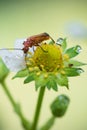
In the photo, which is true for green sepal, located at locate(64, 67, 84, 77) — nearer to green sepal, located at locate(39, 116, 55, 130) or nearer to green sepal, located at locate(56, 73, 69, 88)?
green sepal, located at locate(56, 73, 69, 88)

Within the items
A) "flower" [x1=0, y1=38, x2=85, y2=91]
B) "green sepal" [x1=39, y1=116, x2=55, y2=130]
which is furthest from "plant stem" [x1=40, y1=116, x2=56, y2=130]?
"flower" [x1=0, y1=38, x2=85, y2=91]

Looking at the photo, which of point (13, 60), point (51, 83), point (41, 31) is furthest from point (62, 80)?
point (41, 31)

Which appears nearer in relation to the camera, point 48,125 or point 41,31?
point 48,125

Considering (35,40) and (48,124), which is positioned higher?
(35,40)

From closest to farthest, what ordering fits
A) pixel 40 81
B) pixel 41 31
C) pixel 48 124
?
pixel 40 81
pixel 48 124
pixel 41 31

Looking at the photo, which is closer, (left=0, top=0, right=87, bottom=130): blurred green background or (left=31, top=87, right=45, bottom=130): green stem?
(left=31, top=87, right=45, bottom=130): green stem

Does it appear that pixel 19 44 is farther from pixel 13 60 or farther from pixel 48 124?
pixel 48 124

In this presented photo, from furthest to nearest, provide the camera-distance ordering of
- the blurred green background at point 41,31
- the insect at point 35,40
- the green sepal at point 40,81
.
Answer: the blurred green background at point 41,31 < the insect at point 35,40 < the green sepal at point 40,81

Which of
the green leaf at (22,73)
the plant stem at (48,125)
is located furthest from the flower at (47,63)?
the plant stem at (48,125)

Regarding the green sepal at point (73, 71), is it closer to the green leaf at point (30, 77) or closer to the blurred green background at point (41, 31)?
the green leaf at point (30, 77)
